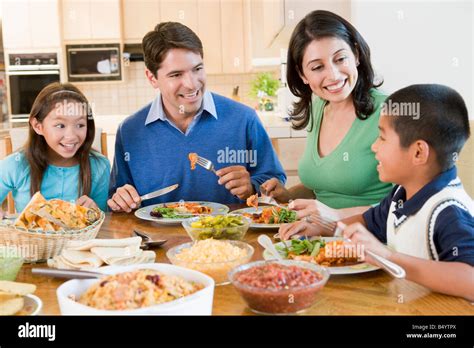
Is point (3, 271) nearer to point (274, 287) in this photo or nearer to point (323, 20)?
point (274, 287)

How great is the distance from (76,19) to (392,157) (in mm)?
4304

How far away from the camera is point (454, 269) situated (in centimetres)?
87

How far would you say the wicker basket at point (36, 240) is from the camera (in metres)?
1.05

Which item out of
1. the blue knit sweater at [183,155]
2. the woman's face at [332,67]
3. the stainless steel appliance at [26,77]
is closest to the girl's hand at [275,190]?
the blue knit sweater at [183,155]

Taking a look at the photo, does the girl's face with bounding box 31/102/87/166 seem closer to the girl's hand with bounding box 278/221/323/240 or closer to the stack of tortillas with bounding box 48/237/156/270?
the stack of tortillas with bounding box 48/237/156/270

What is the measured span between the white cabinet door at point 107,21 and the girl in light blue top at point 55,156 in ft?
9.67

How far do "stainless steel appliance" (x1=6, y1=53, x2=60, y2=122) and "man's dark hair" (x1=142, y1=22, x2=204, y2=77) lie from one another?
3298 mm

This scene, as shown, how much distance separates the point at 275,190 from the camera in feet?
5.51

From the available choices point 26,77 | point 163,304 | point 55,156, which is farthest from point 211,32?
point 163,304

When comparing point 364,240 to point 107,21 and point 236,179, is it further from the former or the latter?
point 107,21

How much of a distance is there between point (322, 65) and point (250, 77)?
3.88m

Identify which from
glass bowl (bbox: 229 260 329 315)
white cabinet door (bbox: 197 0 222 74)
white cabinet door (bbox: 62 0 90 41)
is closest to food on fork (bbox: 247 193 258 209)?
glass bowl (bbox: 229 260 329 315)

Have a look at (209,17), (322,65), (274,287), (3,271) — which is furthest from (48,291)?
(209,17)

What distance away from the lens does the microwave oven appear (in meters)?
4.79
